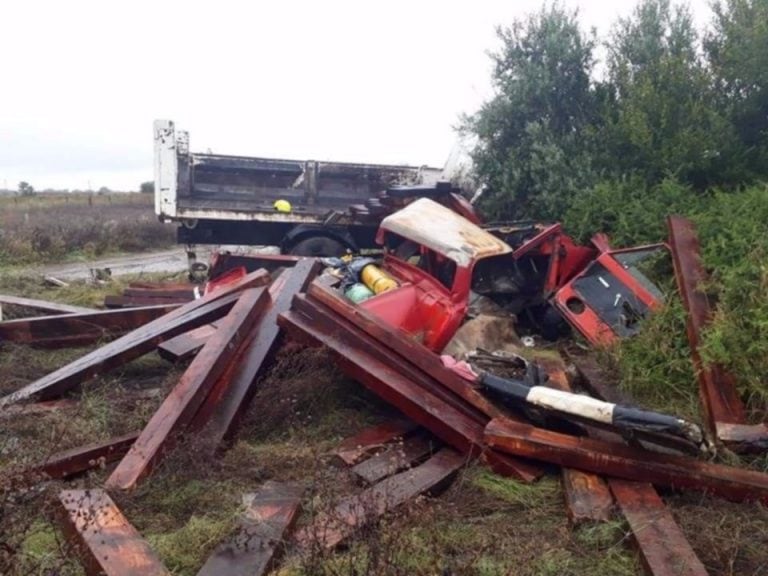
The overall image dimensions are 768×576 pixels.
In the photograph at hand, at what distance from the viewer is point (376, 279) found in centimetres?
612

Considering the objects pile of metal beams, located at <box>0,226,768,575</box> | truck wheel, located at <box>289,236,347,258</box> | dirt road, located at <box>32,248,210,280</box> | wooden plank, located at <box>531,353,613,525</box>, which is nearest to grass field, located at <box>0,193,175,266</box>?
dirt road, located at <box>32,248,210,280</box>

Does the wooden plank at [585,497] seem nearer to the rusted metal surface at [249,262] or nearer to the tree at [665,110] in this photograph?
the tree at [665,110]

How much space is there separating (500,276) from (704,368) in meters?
2.43

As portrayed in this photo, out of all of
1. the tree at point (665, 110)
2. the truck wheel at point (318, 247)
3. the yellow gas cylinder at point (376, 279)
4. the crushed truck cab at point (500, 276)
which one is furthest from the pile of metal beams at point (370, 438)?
the truck wheel at point (318, 247)

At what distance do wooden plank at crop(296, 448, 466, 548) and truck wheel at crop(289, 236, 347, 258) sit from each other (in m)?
6.46

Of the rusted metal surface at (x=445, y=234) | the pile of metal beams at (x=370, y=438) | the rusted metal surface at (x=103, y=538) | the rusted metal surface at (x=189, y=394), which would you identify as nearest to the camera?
the rusted metal surface at (x=103, y=538)

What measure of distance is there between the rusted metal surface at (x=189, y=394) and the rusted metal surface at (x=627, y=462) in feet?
5.33

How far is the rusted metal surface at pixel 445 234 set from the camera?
5.83 metres

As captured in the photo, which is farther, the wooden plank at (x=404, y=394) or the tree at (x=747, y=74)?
the tree at (x=747, y=74)

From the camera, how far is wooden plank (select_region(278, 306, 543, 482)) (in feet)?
12.3

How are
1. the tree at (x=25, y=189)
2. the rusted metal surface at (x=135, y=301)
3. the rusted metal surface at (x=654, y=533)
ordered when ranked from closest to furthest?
the rusted metal surface at (x=654, y=533) → the rusted metal surface at (x=135, y=301) → the tree at (x=25, y=189)

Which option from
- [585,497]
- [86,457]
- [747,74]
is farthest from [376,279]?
[747,74]

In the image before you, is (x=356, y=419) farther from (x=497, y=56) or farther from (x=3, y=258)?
(x=3, y=258)

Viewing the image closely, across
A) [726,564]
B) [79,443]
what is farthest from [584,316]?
[79,443]
